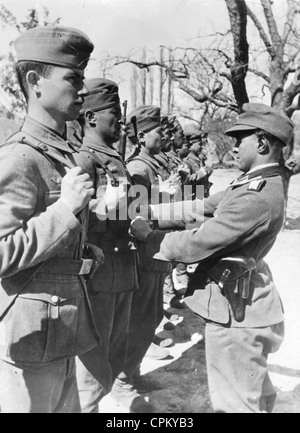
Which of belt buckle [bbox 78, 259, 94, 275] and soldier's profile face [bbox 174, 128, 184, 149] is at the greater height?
soldier's profile face [bbox 174, 128, 184, 149]

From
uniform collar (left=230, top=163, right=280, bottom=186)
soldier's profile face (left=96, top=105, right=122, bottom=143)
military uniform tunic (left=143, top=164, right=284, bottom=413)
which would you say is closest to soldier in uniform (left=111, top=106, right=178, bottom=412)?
military uniform tunic (left=143, top=164, right=284, bottom=413)

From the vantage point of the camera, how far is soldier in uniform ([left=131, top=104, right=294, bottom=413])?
2646mm

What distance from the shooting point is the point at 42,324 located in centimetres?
193

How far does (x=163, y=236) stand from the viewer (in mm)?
2920

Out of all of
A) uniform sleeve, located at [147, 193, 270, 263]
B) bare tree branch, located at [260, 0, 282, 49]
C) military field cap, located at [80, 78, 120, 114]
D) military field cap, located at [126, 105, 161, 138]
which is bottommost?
uniform sleeve, located at [147, 193, 270, 263]

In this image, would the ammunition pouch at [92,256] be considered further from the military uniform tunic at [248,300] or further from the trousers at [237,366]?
the trousers at [237,366]

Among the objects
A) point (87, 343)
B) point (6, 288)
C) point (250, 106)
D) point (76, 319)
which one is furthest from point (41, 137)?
point (250, 106)

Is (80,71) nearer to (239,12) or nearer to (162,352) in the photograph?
(162,352)

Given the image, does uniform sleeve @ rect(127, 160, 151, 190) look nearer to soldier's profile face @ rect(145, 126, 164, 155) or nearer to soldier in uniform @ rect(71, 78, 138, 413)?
soldier's profile face @ rect(145, 126, 164, 155)

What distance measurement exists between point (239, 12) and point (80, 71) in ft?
27.6

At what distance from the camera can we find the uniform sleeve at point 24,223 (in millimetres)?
1715

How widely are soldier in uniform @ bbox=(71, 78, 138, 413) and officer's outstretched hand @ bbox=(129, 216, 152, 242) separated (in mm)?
98

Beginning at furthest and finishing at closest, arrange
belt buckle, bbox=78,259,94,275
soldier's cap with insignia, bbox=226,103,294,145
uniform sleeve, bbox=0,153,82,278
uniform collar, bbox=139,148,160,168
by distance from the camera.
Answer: uniform collar, bbox=139,148,160,168, soldier's cap with insignia, bbox=226,103,294,145, belt buckle, bbox=78,259,94,275, uniform sleeve, bbox=0,153,82,278

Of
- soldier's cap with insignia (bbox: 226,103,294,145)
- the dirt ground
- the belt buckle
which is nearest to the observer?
the belt buckle
